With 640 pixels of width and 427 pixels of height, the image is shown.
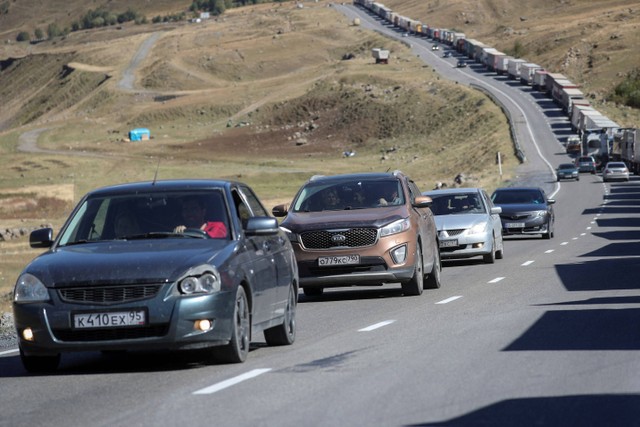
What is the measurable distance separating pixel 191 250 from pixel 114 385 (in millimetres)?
1349

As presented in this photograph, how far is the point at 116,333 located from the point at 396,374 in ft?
7.08

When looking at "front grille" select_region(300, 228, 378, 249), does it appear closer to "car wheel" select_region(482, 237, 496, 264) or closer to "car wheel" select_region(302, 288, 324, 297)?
"car wheel" select_region(302, 288, 324, 297)

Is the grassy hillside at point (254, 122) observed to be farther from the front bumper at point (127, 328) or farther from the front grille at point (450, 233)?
the front bumper at point (127, 328)

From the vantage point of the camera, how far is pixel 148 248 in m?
11.5

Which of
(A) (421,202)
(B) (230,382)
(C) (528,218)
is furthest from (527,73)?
(B) (230,382)

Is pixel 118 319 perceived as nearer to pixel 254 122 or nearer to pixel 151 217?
pixel 151 217

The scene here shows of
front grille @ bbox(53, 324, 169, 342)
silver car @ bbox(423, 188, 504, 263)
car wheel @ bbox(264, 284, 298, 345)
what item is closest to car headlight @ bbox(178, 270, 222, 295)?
front grille @ bbox(53, 324, 169, 342)

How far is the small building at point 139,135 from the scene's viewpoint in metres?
136

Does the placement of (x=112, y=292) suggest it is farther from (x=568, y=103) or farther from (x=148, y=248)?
(x=568, y=103)

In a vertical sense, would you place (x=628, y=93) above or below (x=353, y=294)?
below

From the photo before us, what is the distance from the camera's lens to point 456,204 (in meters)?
28.8

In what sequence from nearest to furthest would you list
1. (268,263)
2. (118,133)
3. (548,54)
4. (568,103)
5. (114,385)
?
1. (114,385)
2. (268,263)
3. (568,103)
4. (118,133)
5. (548,54)

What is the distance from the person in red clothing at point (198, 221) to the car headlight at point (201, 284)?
0.98 meters

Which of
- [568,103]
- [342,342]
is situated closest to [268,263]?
[342,342]
